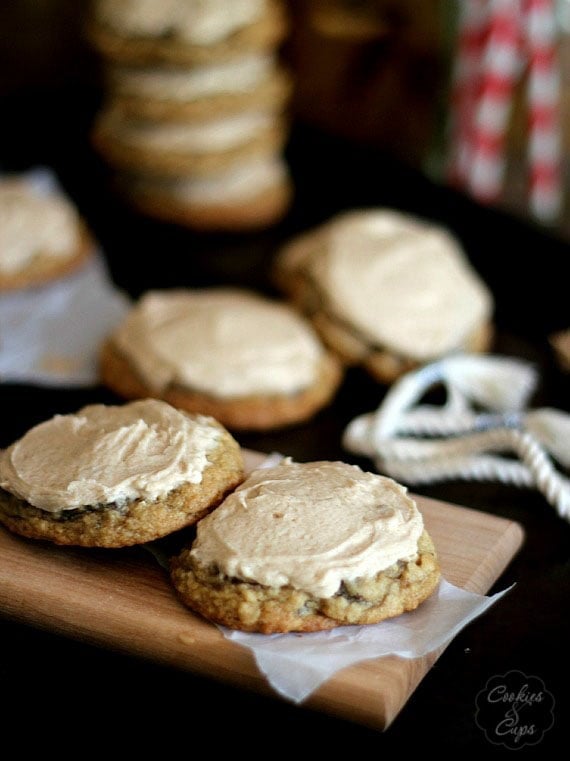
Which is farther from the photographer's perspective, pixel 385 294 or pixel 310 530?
pixel 385 294

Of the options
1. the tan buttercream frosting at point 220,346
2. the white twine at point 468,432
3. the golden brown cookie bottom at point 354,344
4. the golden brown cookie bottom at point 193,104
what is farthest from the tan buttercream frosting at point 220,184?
the white twine at point 468,432

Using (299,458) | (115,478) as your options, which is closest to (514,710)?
(115,478)

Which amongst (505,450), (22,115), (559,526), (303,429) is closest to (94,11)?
(22,115)

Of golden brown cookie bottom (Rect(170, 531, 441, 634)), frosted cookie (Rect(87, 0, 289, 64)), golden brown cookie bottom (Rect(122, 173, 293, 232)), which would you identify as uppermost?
frosted cookie (Rect(87, 0, 289, 64))

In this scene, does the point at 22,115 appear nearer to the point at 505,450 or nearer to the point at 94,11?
the point at 94,11

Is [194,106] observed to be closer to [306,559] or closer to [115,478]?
[115,478]

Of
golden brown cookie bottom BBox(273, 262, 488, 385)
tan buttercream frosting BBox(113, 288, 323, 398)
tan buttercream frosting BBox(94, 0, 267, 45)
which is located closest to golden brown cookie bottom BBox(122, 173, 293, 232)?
tan buttercream frosting BBox(94, 0, 267, 45)

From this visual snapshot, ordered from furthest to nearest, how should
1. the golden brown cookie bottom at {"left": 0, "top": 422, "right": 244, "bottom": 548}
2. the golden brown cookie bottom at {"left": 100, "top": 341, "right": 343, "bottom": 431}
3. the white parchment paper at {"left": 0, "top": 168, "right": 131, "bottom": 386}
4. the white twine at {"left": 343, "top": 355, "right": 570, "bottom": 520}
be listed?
the white parchment paper at {"left": 0, "top": 168, "right": 131, "bottom": 386}, the golden brown cookie bottom at {"left": 100, "top": 341, "right": 343, "bottom": 431}, the white twine at {"left": 343, "top": 355, "right": 570, "bottom": 520}, the golden brown cookie bottom at {"left": 0, "top": 422, "right": 244, "bottom": 548}

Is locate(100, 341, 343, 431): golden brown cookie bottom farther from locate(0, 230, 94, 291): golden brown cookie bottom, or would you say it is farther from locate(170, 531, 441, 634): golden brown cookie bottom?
locate(170, 531, 441, 634): golden brown cookie bottom
